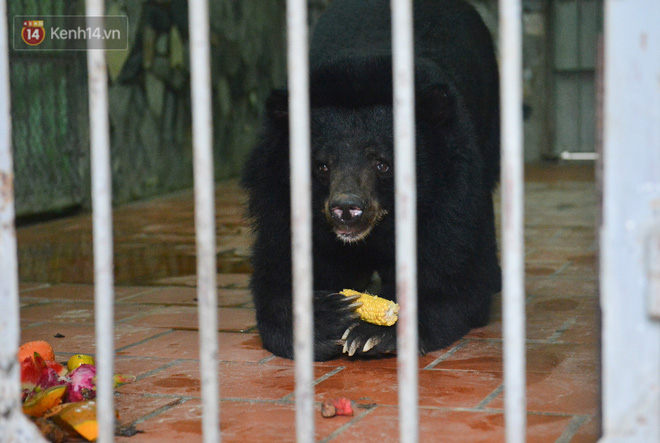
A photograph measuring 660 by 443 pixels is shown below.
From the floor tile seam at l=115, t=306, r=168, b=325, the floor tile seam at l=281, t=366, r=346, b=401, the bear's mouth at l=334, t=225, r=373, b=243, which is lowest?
the floor tile seam at l=281, t=366, r=346, b=401

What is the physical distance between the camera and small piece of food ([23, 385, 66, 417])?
2145 mm

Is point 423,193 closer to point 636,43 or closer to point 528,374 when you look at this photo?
point 528,374

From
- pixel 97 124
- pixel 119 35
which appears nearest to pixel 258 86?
pixel 119 35

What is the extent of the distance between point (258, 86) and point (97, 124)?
758cm

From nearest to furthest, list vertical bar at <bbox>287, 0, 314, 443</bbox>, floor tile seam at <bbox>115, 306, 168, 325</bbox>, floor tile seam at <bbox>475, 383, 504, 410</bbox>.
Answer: vertical bar at <bbox>287, 0, 314, 443</bbox>
floor tile seam at <bbox>475, 383, 504, 410</bbox>
floor tile seam at <bbox>115, 306, 168, 325</bbox>

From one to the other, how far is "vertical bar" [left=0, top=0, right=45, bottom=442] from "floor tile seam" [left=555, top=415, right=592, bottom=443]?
3.49 feet

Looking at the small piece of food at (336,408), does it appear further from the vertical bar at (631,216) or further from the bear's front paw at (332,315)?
the vertical bar at (631,216)

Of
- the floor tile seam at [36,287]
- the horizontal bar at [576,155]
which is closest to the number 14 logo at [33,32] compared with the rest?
the floor tile seam at [36,287]

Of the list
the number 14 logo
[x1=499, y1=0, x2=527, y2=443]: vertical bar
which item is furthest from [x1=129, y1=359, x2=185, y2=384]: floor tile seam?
the number 14 logo

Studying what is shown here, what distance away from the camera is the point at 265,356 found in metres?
2.80

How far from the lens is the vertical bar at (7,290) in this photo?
159 cm

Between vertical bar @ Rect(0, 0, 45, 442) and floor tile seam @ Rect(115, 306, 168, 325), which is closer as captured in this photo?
vertical bar @ Rect(0, 0, 45, 442)

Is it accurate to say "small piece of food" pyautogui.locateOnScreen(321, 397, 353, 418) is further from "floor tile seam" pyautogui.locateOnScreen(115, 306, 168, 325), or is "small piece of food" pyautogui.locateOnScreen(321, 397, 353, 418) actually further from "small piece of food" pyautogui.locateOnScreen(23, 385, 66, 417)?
"floor tile seam" pyautogui.locateOnScreen(115, 306, 168, 325)

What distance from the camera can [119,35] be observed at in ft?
22.8
